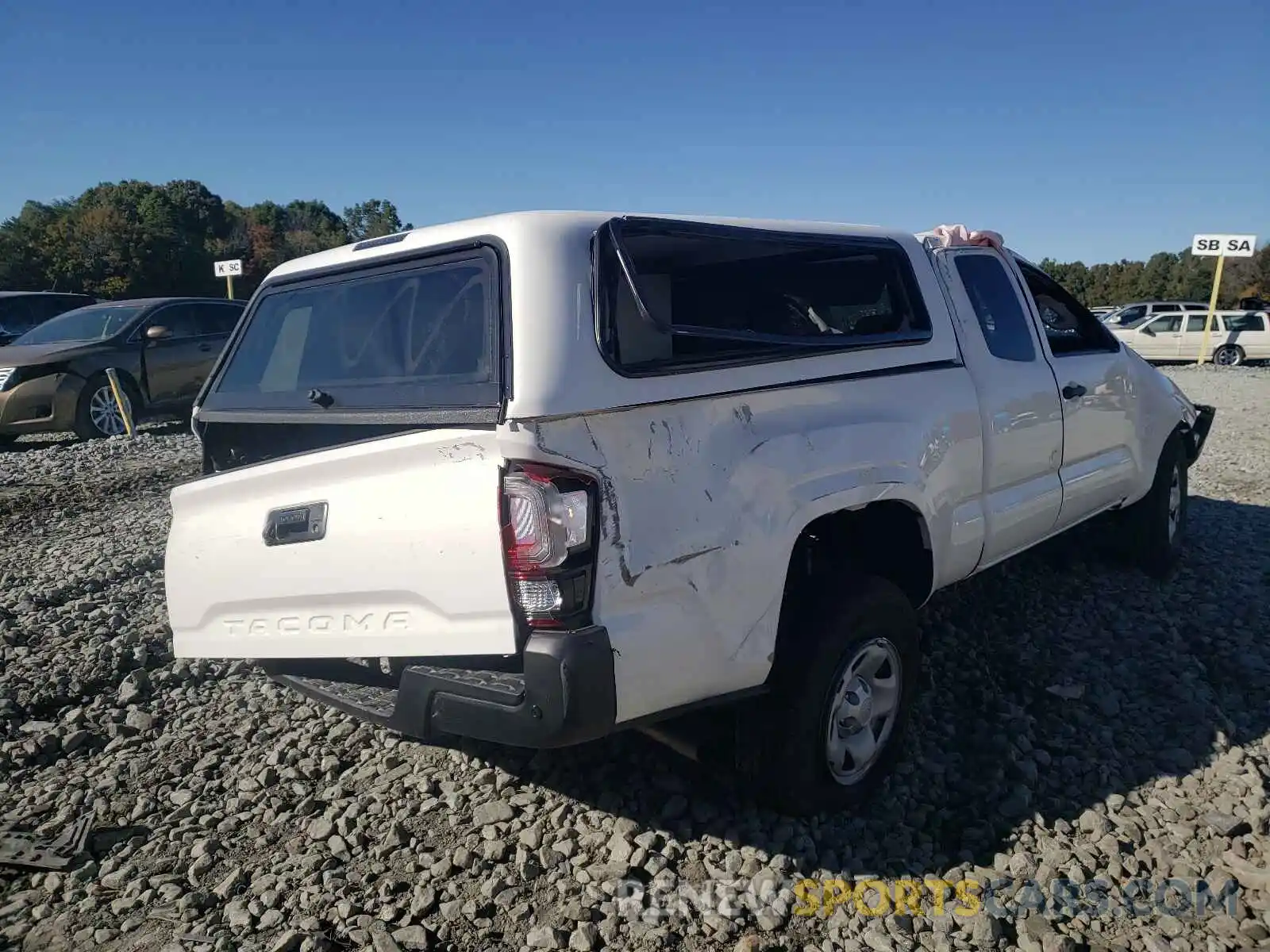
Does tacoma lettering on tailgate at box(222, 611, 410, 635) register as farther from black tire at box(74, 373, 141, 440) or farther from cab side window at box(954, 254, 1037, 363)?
black tire at box(74, 373, 141, 440)

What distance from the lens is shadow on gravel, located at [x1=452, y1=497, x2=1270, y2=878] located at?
9.52ft

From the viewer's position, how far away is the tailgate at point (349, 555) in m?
2.25

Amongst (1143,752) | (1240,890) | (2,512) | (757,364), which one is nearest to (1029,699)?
(1143,752)

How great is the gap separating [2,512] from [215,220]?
56.4 metres

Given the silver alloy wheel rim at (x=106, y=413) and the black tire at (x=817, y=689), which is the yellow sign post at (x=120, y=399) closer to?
the silver alloy wheel rim at (x=106, y=413)

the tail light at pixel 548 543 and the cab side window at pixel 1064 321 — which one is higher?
the cab side window at pixel 1064 321

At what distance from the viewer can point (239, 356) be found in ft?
11.2

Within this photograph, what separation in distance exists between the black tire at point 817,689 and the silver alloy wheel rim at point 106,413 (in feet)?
30.5

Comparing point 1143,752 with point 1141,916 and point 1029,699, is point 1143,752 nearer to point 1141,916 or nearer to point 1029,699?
point 1029,699

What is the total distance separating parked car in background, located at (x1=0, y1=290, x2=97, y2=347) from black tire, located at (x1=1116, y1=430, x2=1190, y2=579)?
13.6 metres

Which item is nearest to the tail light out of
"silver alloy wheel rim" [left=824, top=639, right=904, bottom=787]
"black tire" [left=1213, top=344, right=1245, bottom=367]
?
"silver alloy wheel rim" [left=824, top=639, right=904, bottom=787]

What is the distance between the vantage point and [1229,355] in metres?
23.8

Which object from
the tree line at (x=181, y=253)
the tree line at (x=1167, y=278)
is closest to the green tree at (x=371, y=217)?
the tree line at (x=181, y=253)

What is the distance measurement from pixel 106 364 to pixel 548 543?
368 inches
